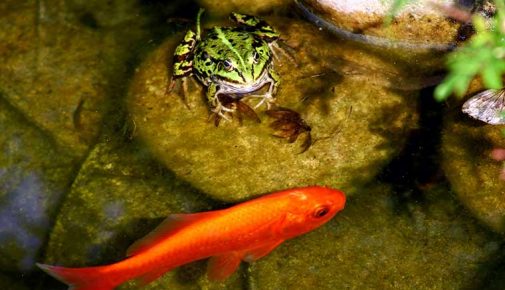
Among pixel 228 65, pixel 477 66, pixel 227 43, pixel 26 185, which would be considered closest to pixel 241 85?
pixel 228 65

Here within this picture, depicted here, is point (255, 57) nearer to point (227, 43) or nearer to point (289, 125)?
point (227, 43)

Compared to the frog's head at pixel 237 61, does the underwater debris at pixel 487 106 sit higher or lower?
higher

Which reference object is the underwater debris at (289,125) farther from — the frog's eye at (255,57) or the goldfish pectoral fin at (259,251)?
the goldfish pectoral fin at (259,251)

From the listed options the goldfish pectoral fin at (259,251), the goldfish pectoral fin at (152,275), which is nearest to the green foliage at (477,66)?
the goldfish pectoral fin at (259,251)

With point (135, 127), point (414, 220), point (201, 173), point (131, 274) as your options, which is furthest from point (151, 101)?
point (414, 220)

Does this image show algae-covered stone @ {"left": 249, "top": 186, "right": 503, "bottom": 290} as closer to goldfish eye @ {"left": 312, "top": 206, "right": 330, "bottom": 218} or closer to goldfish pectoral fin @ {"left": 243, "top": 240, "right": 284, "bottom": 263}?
goldfish pectoral fin @ {"left": 243, "top": 240, "right": 284, "bottom": 263}
